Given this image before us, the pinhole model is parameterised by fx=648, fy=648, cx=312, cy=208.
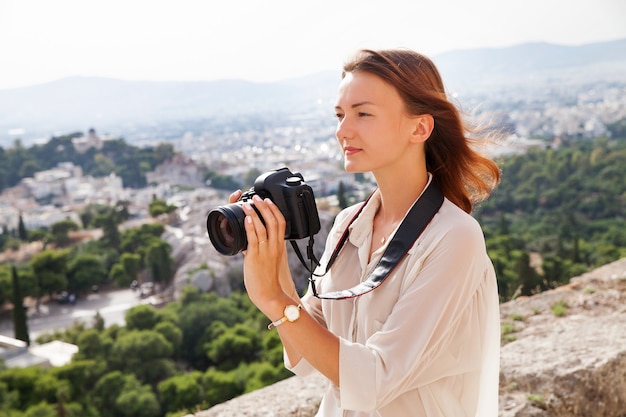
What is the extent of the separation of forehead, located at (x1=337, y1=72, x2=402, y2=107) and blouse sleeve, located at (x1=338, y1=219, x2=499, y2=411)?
7.5 inches

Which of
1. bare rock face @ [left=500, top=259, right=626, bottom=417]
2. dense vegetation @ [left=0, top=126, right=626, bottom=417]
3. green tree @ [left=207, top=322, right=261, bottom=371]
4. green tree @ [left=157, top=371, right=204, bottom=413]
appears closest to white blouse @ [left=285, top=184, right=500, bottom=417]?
bare rock face @ [left=500, top=259, right=626, bottom=417]

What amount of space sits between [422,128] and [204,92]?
6961 centimetres

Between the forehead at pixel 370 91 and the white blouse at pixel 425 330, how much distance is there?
0.16 m

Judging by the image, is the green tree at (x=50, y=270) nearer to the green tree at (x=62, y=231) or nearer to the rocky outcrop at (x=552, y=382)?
the green tree at (x=62, y=231)

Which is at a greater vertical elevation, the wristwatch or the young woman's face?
the young woman's face

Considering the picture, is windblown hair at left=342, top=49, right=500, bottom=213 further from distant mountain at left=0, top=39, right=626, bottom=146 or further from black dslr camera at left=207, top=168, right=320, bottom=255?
distant mountain at left=0, top=39, right=626, bottom=146

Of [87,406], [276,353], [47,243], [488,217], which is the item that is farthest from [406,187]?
[47,243]

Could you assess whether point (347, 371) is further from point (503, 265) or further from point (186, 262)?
point (186, 262)

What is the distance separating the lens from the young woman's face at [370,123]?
85 cm

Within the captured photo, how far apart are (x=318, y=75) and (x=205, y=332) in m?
28.7

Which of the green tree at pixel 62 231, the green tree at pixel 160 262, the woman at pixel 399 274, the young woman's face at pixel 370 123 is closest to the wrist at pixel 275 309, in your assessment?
the woman at pixel 399 274

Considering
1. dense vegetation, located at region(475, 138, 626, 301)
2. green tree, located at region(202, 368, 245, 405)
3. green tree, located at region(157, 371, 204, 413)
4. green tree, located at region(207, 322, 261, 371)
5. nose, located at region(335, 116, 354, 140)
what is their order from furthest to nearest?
dense vegetation, located at region(475, 138, 626, 301) → green tree, located at region(207, 322, 261, 371) → green tree, located at region(157, 371, 204, 413) → green tree, located at region(202, 368, 245, 405) → nose, located at region(335, 116, 354, 140)

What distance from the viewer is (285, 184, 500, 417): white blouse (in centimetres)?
76

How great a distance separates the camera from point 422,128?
0.89 metres
